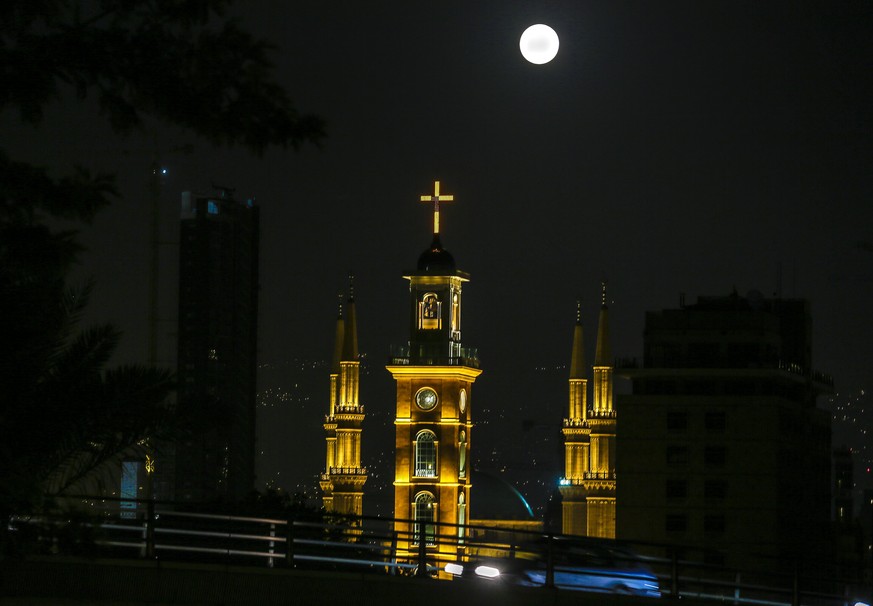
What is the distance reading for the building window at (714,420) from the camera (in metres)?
96.9

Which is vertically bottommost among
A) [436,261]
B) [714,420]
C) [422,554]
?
[422,554]

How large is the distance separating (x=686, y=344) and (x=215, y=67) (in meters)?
87.9

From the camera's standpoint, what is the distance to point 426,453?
126 meters

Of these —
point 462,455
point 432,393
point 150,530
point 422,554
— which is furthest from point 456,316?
point 150,530

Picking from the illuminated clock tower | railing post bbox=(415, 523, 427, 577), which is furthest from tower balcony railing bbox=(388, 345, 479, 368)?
railing post bbox=(415, 523, 427, 577)

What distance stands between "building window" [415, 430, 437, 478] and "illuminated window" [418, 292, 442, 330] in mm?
7465

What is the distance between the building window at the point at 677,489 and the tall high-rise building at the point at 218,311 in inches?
2287

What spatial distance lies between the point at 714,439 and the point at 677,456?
7.55 ft

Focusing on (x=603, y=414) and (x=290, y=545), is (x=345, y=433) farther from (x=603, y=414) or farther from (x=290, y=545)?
(x=290, y=545)

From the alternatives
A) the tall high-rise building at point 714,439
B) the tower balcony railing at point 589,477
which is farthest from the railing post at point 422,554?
the tower balcony railing at point 589,477

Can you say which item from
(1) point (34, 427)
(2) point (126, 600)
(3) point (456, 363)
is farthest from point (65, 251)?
(3) point (456, 363)

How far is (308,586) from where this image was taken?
67.2ft

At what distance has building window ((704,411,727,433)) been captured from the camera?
9688 centimetres

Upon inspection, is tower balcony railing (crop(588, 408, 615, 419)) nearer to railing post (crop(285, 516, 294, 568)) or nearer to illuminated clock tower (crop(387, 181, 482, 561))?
illuminated clock tower (crop(387, 181, 482, 561))
